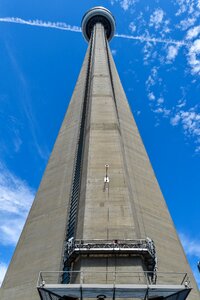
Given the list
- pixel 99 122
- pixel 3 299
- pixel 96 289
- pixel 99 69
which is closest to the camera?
pixel 96 289

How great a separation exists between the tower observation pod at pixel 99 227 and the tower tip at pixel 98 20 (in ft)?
108

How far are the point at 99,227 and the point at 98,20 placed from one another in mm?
57561

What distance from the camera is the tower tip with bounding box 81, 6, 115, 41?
7025cm

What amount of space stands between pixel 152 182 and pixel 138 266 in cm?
1479

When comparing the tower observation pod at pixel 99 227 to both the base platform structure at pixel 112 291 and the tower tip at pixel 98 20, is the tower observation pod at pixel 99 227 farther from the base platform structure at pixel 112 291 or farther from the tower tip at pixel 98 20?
the tower tip at pixel 98 20

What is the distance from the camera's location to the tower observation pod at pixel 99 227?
56.1ft

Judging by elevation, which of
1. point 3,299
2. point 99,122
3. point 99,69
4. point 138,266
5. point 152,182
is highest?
point 99,69

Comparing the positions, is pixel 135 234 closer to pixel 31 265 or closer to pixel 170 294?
pixel 170 294

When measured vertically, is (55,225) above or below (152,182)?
below

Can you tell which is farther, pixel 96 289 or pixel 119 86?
pixel 119 86

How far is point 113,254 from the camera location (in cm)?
1847

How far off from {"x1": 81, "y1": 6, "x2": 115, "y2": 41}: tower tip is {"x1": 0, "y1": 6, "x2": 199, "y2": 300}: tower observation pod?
3278cm

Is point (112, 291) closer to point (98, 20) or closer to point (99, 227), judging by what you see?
point (99, 227)

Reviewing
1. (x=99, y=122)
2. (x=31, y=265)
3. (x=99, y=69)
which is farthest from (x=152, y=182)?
(x=99, y=69)
